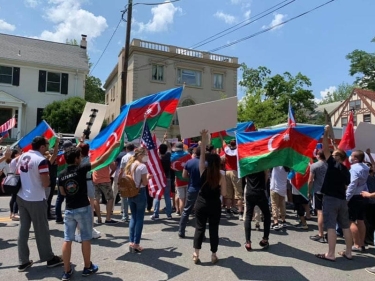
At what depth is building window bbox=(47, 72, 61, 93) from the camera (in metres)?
25.5

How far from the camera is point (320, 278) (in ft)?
15.7

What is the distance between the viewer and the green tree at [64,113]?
23281 mm

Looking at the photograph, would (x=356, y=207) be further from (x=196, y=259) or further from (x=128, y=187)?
(x=128, y=187)

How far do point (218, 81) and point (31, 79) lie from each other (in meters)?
15.9

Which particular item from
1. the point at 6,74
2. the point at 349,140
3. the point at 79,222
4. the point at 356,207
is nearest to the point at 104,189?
the point at 79,222

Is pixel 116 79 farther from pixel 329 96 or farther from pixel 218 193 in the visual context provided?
pixel 329 96

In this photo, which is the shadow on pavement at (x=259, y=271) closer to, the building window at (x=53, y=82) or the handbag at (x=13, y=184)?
the handbag at (x=13, y=184)

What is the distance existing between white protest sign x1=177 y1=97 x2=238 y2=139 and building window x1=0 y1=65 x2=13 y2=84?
22.7m

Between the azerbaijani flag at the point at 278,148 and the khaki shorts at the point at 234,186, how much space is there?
2.29 m

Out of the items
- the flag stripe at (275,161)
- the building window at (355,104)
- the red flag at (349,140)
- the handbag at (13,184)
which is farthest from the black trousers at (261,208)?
the building window at (355,104)

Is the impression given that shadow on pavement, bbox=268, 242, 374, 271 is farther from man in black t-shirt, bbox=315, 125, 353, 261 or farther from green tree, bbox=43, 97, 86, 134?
green tree, bbox=43, 97, 86, 134

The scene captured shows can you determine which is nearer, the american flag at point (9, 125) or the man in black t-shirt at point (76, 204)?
the man in black t-shirt at point (76, 204)

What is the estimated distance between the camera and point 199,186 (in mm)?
6652

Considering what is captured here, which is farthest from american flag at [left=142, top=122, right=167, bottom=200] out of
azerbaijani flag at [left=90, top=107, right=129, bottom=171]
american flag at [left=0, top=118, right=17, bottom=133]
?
american flag at [left=0, top=118, right=17, bottom=133]
